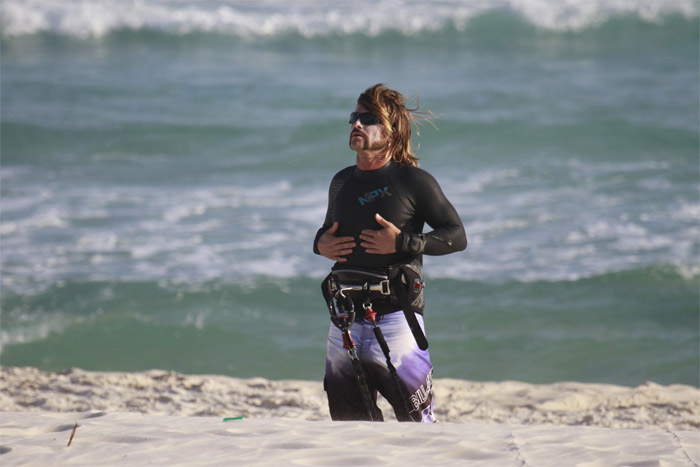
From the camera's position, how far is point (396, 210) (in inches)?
149

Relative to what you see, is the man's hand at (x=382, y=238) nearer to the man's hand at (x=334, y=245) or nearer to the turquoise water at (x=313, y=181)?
the man's hand at (x=334, y=245)

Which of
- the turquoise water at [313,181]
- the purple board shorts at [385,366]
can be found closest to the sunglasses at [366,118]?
the purple board shorts at [385,366]

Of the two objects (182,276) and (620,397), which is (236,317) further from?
(620,397)

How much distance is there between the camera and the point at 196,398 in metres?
5.99

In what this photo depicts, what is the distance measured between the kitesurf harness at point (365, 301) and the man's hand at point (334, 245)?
99mm

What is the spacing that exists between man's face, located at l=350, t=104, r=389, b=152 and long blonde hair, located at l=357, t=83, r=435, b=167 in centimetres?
4

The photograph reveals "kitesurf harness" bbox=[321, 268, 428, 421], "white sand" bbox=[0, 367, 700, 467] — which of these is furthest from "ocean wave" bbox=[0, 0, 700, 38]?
"kitesurf harness" bbox=[321, 268, 428, 421]

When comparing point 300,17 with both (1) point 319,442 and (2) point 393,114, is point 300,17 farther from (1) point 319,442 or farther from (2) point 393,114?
(1) point 319,442

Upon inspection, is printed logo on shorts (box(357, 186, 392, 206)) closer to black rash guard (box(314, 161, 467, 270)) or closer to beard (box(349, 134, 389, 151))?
black rash guard (box(314, 161, 467, 270))

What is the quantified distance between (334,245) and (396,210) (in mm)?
327

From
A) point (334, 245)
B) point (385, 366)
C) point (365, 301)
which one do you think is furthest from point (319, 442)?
point (334, 245)

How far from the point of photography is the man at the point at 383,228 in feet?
12.4

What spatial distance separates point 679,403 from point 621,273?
297 cm

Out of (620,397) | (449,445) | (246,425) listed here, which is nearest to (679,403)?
(620,397)
